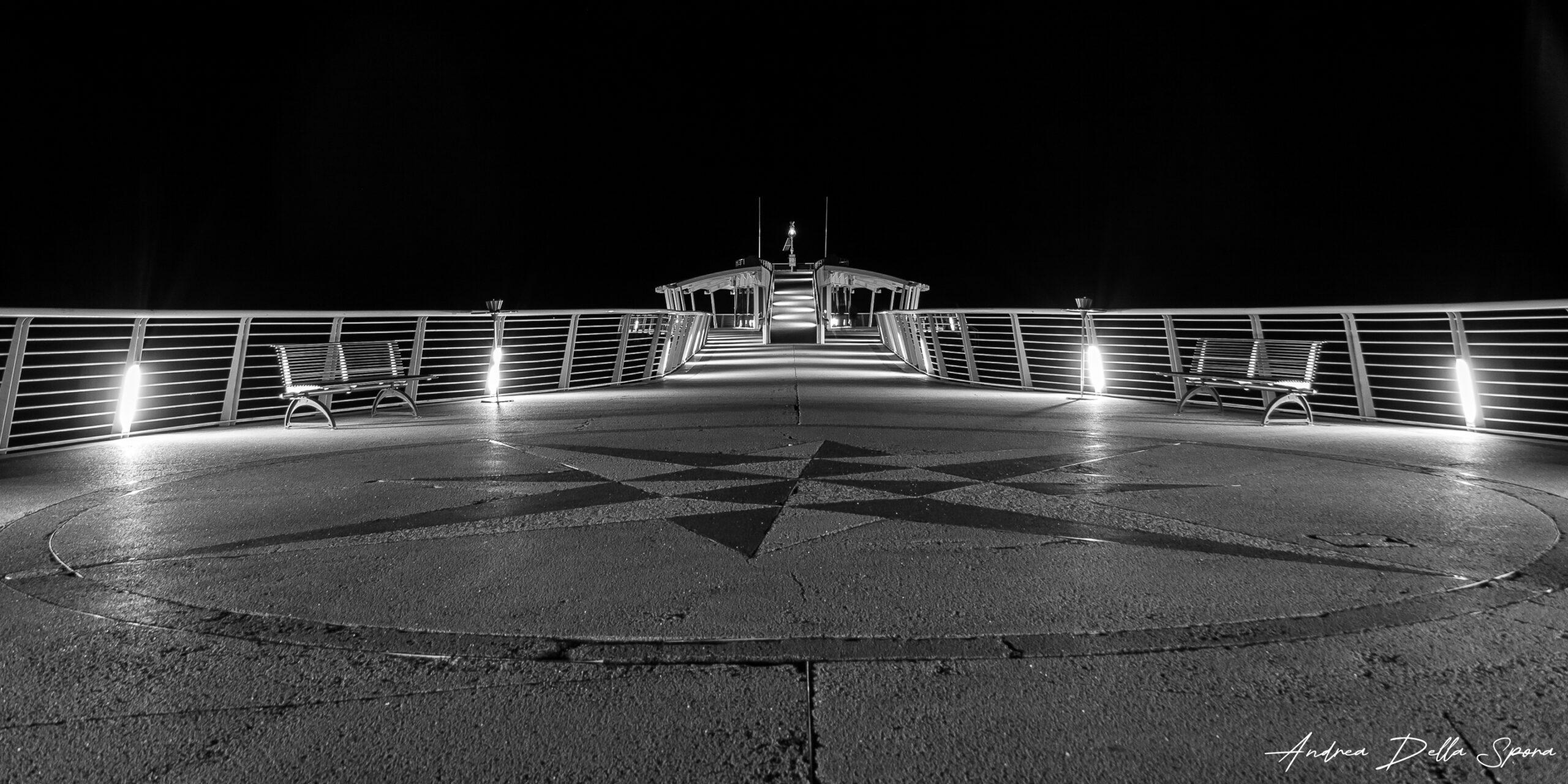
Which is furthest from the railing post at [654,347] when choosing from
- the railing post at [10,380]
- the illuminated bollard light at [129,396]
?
the railing post at [10,380]

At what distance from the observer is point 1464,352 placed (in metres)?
9.48

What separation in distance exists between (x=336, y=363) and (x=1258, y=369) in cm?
1108

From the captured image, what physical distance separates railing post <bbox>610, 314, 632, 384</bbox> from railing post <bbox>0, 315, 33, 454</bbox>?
9074 mm

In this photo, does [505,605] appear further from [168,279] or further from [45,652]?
[168,279]

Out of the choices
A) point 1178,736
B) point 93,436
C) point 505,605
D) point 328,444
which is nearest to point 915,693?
point 1178,736

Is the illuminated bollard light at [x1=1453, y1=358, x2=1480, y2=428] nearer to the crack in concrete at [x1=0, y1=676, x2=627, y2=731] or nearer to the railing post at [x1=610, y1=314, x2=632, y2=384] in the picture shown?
the crack in concrete at [x1=0, y1=676, x2=627, y2=731]

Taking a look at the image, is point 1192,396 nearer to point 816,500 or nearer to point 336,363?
point 816,500

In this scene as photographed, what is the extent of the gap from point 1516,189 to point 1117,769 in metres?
95.5

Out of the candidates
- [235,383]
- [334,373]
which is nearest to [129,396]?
[235,383]

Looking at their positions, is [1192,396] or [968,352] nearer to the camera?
[1192,396]

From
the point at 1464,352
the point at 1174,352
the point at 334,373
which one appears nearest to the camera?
the point at 1464,352

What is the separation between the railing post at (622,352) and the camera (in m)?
16.9

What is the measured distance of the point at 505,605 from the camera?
371cm
